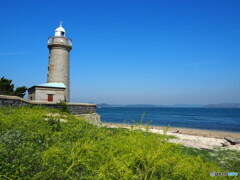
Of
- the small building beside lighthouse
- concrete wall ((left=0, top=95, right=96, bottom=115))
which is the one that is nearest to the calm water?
concrete wall ((left=0, top=95, right=96, bottom=115))

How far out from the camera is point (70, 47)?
2827 cm

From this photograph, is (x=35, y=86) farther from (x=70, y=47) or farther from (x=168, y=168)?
(x=168, y=168)

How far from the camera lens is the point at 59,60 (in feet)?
88.1

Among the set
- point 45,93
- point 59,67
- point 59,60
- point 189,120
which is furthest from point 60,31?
point 189,120

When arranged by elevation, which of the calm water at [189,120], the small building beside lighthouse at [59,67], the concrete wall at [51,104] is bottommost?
the calm water at [189,120]

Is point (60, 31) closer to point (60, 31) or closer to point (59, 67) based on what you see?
point (60, 31)

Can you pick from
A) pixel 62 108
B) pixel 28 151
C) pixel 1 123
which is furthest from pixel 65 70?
pixel 28 151

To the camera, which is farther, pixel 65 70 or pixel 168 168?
pixel 65 70

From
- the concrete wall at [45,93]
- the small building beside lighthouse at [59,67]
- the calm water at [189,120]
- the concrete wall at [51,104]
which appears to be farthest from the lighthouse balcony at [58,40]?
the calm water at [189,120]

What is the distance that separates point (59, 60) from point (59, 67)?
39.9 inches

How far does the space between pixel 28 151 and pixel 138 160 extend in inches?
71.7

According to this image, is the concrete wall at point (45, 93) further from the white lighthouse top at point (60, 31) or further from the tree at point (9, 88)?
the white lighthouse top at point (60, 31)

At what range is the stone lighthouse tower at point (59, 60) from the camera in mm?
26469

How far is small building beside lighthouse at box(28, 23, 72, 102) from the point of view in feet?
80.5
